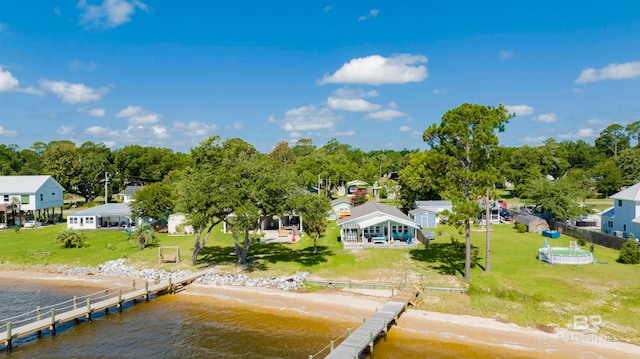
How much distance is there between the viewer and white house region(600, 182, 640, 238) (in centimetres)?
4062

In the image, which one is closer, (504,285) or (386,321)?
(386,321)

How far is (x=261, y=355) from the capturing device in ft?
65.2

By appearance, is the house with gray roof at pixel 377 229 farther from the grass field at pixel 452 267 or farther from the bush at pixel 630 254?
the bush at pixel 630 254

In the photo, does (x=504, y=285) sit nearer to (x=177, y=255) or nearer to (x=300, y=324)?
(x=300, y=324)

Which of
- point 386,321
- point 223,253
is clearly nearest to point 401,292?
point 386,321

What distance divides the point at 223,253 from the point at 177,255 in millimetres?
4317

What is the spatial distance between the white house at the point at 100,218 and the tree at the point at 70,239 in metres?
10.1

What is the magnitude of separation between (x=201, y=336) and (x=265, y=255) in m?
15.3

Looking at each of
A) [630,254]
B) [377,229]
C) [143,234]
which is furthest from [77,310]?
[630,254]

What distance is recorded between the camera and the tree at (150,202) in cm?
4953

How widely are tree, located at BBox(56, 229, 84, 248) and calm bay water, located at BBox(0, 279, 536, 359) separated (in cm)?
1476

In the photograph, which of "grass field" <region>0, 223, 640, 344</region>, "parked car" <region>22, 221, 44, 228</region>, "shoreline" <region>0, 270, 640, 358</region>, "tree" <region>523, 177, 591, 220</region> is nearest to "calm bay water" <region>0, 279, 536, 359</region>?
"shoreline" <region>0, 270, 640, 358</region>

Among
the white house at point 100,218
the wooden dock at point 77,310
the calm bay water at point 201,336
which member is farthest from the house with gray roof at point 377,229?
the white house at point 100,218

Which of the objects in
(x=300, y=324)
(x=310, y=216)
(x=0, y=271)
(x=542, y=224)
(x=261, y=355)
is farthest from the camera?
(x=542, y=224)
